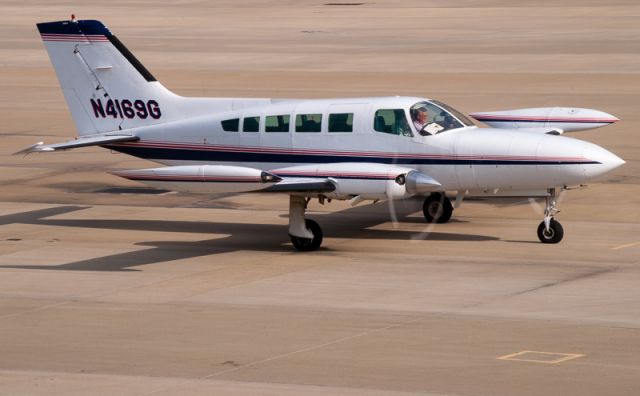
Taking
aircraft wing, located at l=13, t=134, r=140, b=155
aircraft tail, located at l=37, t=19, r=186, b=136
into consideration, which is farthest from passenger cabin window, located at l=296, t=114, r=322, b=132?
aircraft wing, located at l=13, t=134, r=140, b=155

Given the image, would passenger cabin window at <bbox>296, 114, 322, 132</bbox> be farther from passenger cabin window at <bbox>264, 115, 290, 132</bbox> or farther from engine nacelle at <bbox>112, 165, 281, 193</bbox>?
engine nacelle at <bbox>112, 165, 281, 193</bbox>

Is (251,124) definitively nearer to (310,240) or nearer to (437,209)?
(310,240)

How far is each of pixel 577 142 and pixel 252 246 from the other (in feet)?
20.3

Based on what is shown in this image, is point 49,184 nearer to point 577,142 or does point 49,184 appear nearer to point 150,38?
point 577,142

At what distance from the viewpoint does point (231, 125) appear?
87.1 feet

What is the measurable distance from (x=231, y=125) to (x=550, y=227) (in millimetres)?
6308

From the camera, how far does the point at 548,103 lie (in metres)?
45.9

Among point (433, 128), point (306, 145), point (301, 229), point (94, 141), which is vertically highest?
point (433, 128)

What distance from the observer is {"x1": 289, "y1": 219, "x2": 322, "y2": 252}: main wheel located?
25.0m

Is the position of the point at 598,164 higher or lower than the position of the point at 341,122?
lower

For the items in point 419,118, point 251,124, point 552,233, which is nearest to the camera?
point 552,233

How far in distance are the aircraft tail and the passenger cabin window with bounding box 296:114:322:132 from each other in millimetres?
3104

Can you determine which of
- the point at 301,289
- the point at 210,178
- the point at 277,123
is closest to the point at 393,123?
the point at 277,123

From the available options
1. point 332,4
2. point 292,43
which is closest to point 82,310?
point 292,43
